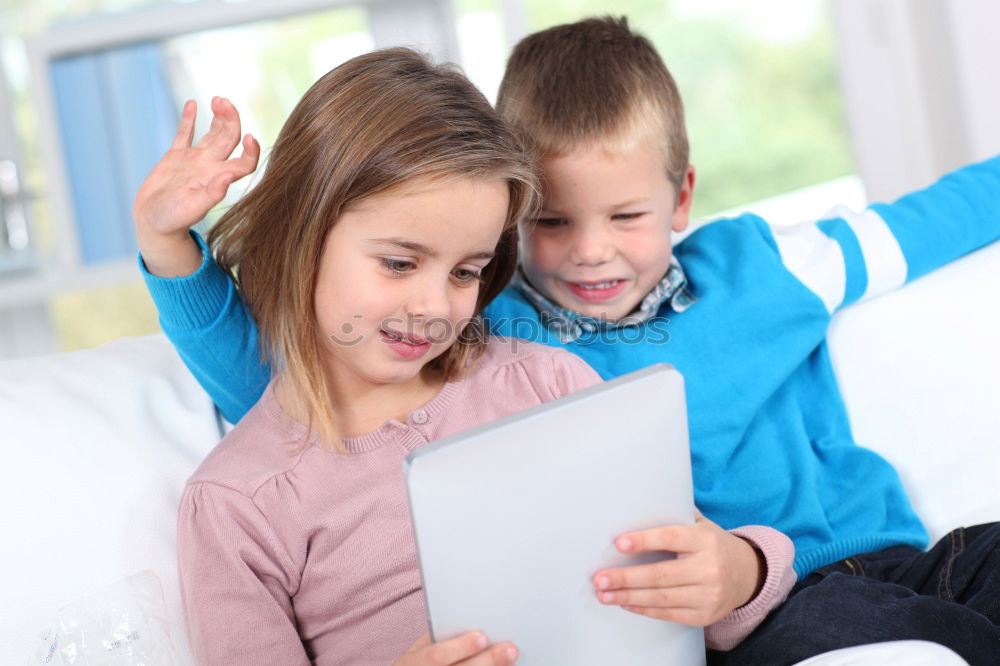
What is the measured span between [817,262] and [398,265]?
2.01 feet

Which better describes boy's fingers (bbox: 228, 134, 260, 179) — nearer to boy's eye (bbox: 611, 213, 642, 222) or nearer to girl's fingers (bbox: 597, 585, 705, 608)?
boy's eye (bbox: 611, 213, 642, 222)

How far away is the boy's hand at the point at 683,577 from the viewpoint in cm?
85

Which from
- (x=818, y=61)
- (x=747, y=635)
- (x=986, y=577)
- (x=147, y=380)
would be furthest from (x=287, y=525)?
(x=818, y=61)

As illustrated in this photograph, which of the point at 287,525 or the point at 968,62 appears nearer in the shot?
the point at 287,525

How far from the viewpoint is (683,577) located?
0.90 metres

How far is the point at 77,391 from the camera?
1.25m

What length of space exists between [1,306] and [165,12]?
93 cm

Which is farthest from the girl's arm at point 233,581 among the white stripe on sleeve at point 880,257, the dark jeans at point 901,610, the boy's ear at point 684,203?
the white stripe on sleeve at point 880,257

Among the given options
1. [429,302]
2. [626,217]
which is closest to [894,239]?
[626,217]

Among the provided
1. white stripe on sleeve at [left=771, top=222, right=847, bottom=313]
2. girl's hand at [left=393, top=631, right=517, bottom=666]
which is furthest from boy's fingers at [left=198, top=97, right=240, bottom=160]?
white stripe on sleeve at [left=771, top=222, right=847, bottom=313]

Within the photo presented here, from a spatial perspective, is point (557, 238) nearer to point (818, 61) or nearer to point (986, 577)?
point (986, 577)

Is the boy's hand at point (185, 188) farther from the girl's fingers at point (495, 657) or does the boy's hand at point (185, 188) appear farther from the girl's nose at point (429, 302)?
the girl's fingers at point (495, 657)

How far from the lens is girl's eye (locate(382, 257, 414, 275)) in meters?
1.05

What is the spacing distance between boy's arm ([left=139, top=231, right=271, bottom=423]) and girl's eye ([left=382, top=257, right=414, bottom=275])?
0.80 ft
